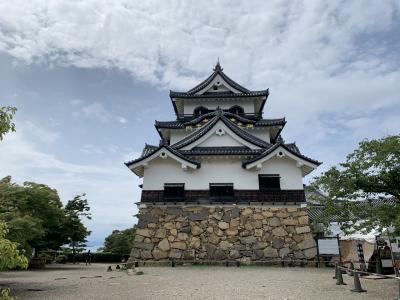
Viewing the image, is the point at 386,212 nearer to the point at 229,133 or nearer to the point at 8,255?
the point at 8,255

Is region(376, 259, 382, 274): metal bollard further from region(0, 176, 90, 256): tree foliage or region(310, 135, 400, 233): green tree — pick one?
region(0, 176, 90, 256): tree foliage

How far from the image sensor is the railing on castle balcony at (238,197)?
53.3 ft

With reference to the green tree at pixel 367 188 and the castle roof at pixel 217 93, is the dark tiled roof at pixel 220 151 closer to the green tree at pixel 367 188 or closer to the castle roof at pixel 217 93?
the castle roof at pixel 217 93

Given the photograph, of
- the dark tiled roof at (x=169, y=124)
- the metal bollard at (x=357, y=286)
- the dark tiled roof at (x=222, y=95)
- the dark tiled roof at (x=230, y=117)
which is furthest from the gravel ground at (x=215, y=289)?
the dark tiled roof at (x=222, y=95)

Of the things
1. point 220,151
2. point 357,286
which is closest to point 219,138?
point 220,151

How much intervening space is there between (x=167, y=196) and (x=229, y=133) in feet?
16.1

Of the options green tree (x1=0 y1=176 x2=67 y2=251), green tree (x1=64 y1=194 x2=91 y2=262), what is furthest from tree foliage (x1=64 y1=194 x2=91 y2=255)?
green tree (x1=0 y1=176 x2=67 y2=251)

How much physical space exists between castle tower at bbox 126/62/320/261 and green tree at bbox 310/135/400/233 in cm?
732

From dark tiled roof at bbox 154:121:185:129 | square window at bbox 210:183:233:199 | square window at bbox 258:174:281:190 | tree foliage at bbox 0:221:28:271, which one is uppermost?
dark tiled roof at bbox 154:121:185:129

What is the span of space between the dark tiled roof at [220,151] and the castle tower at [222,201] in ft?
0.17

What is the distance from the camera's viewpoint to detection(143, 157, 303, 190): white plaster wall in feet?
54.5

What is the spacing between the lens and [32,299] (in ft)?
24.7

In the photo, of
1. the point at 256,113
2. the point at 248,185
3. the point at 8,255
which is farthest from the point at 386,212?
the point at 256,113

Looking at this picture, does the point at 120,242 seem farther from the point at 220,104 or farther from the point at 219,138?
Answer: the point at 219,138
